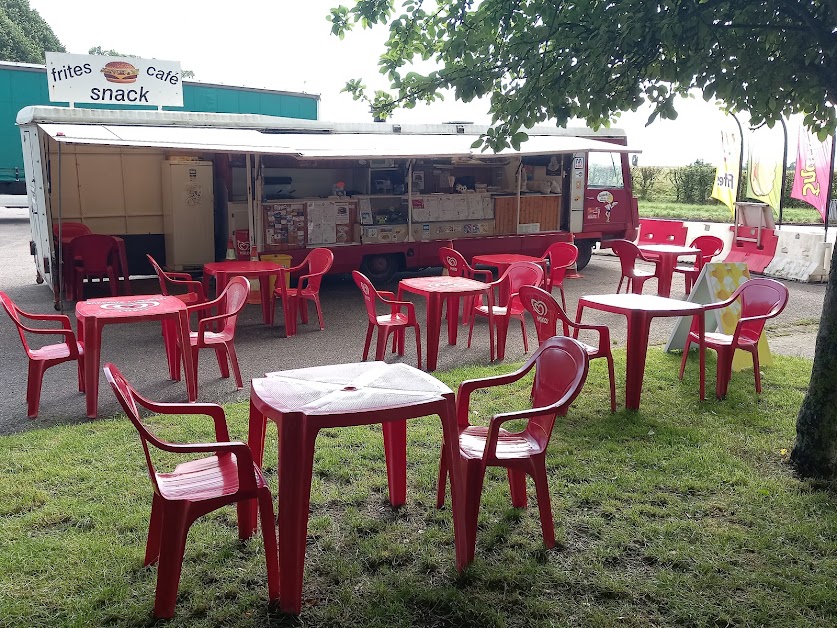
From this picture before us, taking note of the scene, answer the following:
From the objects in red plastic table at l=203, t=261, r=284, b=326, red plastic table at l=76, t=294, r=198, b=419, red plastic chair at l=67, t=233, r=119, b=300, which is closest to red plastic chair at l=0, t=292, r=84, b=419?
red plastic table at l=76, t=294, r=198, b=419

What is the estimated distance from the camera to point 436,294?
7.09 meters

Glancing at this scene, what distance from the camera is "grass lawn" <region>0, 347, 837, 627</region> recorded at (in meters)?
3.22

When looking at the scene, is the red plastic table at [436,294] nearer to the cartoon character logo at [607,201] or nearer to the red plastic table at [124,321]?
the red plastic table at [124,321]

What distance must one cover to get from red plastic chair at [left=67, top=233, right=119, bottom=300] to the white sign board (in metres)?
5.18

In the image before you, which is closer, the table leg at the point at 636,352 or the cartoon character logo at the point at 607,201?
the table leg at the point at 636,352

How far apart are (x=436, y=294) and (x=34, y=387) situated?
3.29 metres

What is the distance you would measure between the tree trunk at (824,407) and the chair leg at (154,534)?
3.54 m

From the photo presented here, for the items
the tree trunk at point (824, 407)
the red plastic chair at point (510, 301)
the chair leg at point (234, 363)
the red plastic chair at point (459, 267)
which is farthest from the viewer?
the red plastic chair at point (459, 267)

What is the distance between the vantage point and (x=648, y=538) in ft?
12.7

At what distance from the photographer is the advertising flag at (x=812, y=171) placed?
13133mm

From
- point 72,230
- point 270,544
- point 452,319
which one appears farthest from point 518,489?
point 72,230

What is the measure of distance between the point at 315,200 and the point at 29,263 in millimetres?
5733

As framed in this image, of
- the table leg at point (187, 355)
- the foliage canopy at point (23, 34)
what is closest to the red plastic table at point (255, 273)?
the table leg at point (187, 355)

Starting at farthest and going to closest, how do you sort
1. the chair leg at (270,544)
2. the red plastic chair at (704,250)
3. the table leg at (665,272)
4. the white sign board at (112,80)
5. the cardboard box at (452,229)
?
the white sign board at (112,80) < the cardboard box at (452,229) < the red plastic chair at (704,250) < the table leg at (665,272) < the chair leg at (270,544)
